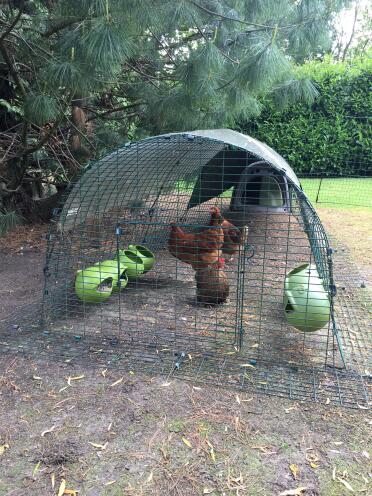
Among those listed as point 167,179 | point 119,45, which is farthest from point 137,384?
point 167,179

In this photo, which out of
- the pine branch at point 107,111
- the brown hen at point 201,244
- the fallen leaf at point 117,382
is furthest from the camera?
the pine branch at point 107,111

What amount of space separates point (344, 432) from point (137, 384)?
1.26 meters

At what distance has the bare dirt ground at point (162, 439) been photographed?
1.93m

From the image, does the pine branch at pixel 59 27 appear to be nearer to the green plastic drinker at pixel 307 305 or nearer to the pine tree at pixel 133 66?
the pine tree at pixel 133 66

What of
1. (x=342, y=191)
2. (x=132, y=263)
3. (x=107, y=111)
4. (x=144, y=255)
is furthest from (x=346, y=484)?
(x=342, y=191)

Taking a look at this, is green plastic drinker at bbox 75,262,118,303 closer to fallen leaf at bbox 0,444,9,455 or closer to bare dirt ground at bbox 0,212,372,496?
bare dirt ground at bbox 0,212,372,496

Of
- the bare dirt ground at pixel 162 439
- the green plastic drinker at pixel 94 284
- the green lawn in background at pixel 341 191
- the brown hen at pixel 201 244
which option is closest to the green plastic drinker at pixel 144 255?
the brown hen at pixel 201 244

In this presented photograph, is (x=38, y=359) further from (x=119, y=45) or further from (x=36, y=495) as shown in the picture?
(x=119, y=45)

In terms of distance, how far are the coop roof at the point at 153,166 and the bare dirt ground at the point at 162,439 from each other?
1586 millimetres

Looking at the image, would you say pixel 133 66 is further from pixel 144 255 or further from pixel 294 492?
pixel 294 492

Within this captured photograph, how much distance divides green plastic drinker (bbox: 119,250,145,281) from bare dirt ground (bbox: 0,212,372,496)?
148 centimetres

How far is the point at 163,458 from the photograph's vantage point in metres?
2.07

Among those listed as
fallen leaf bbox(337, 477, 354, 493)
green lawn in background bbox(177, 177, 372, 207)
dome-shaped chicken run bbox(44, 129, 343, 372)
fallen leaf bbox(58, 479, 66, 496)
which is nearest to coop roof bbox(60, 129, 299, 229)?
dome-shaped chicken run bbox(44, 129, 343, 372)

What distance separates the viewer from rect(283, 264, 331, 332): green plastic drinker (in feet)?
9.82
